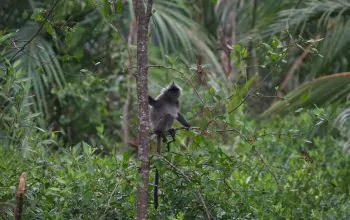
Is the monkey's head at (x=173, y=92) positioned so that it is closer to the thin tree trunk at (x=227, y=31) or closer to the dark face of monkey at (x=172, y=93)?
the dark face of monkey at (x=172, y=93)

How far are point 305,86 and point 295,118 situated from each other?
2.81 metres

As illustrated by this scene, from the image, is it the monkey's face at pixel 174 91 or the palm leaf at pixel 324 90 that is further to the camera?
the palm leaf at pixel 324 90

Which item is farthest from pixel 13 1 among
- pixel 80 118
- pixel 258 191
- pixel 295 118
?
pixel 258 191

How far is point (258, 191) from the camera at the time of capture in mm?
5484

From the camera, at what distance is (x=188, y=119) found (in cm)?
477

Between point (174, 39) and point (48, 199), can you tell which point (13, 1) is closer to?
point (174, 39)

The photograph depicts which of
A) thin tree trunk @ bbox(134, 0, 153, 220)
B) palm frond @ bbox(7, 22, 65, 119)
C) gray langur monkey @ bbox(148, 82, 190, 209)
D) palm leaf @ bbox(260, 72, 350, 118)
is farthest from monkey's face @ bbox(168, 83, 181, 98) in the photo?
thin tree trunk @ bbox(134, 0, 153, 220)

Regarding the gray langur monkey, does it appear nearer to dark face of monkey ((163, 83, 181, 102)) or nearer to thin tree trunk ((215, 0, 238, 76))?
dark face of monkey ((163, 83, 181, 102))

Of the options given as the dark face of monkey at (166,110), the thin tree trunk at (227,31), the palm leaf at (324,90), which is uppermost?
the dark face of monkey at (166,110)

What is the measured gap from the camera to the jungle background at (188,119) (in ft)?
15.0

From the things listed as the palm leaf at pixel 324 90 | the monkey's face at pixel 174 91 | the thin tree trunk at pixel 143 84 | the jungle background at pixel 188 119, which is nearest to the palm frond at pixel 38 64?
the jungle background at pixel 188 119

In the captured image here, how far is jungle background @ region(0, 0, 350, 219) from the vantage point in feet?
15.0

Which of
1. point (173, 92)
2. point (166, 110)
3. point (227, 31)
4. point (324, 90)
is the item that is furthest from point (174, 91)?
point (227, 31)

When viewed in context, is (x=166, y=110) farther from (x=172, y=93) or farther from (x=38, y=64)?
(x=38, y=64)
